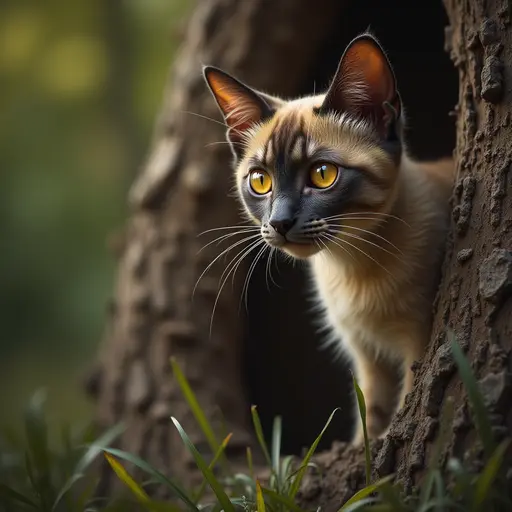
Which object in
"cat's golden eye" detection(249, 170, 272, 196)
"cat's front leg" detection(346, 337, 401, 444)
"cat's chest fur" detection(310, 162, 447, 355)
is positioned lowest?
"cat's front leg" detection(346, 337, 401, 444)

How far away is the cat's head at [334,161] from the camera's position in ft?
4.83

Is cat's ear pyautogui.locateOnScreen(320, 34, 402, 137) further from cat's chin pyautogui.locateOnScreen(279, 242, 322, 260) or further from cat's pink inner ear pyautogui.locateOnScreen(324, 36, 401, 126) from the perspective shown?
cat's chin pyautogui.locateOnScreen(279, 242, 322, 260)

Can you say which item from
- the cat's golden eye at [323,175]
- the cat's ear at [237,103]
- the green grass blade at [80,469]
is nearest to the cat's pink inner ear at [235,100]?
the cat's ear at [237,103]

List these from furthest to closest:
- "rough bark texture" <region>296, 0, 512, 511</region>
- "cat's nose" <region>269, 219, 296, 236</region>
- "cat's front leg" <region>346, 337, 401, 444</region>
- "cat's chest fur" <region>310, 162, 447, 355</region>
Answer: "cat's front leg" <region>346, 337, 401, 444</region>, "cat's chest fur" <region>310, 162, 447, 355</region>, "cat's nose" <region>269, 219, 296, 236</region>, "rough bark texture" <region>296, 0, 512, 511</region>

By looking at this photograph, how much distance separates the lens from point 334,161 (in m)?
1.51

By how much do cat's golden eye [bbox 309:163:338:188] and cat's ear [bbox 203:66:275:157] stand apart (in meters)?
0.28

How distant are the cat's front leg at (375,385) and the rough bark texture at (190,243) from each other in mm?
490

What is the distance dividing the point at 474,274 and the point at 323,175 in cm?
41

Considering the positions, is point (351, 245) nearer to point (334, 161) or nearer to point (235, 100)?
point (334, 161)

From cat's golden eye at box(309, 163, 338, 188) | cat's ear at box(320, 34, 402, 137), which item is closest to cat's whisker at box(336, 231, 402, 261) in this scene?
cat's golden eye at box(309, 163, 338, 188)

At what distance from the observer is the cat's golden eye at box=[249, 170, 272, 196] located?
63.3 inches

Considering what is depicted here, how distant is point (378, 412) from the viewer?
1.86 meters

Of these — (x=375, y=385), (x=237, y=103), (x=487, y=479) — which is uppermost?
(x=237, y=103)

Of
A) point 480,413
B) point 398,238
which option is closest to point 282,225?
point 398,238
